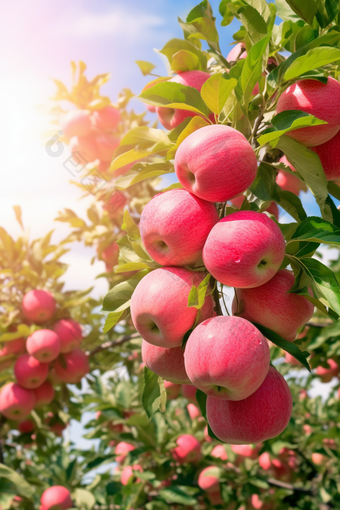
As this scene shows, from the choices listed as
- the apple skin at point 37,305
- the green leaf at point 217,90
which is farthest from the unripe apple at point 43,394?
the green leaf at point 217,90

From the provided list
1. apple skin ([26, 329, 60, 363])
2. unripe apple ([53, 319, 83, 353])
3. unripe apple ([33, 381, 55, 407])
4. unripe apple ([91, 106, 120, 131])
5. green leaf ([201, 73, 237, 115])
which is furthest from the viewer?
unripe apple ([91, 106, 120, 131])

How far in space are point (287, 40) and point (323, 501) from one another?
3170 millimetres

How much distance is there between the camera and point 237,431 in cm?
98

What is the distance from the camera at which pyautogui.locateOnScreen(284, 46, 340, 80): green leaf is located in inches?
37.9

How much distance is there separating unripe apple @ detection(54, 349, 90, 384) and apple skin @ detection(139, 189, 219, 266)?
1.96 m

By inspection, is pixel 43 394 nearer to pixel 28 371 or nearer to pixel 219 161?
pixel 28 371

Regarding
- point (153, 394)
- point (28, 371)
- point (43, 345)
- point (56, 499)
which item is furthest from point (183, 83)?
point (56, 499)

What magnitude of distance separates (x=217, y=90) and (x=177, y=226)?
37 centimetres

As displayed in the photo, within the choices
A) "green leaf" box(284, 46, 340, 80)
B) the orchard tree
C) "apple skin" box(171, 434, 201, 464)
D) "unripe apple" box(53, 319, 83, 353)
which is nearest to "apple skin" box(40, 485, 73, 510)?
"apple skin" box(171, 434, 201, 464)

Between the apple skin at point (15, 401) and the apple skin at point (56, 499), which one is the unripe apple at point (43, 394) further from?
the apple skin at point (56, 499)

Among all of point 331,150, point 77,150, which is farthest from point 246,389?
point 77,150

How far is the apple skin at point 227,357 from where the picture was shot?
91 centimetres

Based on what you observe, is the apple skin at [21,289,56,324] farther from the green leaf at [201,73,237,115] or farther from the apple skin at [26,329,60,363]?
the green leaf at [201,73,237,115]

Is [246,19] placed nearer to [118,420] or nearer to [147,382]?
[147,382]
